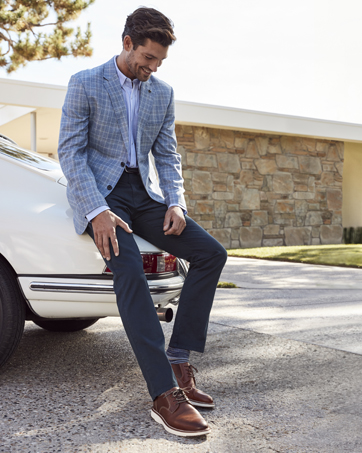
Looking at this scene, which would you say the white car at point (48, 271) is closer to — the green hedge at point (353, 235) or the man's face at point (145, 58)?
the man's face at point (145, 58)

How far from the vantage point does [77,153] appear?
8.87ft

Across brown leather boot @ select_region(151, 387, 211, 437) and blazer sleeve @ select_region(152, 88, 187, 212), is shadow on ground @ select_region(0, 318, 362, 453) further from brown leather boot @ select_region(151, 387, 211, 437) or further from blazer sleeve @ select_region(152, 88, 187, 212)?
blazer sleeve @ select_region(152, 88, 187, 212)

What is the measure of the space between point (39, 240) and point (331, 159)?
12.2 meters

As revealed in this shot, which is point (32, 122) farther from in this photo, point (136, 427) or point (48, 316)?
point (136, 427)

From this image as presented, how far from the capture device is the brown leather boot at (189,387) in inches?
99.5

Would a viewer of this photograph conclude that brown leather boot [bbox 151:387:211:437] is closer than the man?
Yes

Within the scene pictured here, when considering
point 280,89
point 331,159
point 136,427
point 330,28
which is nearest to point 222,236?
point 331,159

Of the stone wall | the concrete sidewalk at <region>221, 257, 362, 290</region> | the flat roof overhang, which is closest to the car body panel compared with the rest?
the concrete sidewalk at <region>221, 257, 362, 290</region>

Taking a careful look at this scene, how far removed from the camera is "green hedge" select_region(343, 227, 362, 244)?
1587cm

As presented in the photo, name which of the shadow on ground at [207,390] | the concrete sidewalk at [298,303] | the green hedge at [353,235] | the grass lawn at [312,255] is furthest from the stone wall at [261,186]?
the shadow on ground at [207,390]

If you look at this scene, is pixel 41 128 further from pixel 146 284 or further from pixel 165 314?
pixel 146 284

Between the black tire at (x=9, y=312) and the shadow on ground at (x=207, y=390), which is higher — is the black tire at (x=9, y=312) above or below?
above

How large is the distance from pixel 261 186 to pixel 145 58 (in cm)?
1032

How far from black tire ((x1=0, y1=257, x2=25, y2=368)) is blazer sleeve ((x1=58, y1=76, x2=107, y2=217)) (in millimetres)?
506
